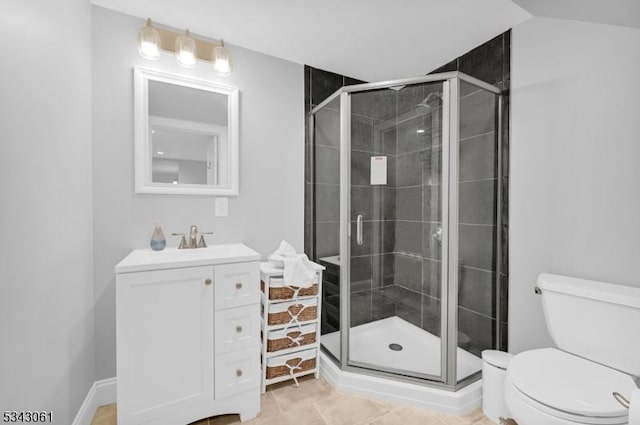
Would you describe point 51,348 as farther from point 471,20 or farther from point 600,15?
point 600,15

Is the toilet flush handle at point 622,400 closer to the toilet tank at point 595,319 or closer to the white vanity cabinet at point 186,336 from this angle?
the toilet tank at point 595,319

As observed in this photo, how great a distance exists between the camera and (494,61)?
1.95 meters

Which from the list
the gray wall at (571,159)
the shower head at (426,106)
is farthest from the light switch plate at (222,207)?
the gray wall at (571,159)

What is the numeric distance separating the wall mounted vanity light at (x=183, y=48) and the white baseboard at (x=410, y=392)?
7.19 ft

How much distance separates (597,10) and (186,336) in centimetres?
272

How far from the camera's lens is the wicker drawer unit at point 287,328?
176cm

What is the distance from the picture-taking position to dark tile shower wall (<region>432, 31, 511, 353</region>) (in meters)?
1.79

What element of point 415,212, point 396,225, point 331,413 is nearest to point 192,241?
point 331,413

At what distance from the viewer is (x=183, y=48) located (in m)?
1.68

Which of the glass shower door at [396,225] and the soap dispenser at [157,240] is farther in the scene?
the glass shower door at [396,225]

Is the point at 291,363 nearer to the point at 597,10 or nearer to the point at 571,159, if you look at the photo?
the point at 571,159

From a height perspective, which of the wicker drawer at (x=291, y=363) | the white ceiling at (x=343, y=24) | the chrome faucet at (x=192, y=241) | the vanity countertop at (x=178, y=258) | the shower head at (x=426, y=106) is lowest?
the wicker drawer at (x=291, y=363)

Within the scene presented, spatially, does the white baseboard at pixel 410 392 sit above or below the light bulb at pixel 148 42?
below

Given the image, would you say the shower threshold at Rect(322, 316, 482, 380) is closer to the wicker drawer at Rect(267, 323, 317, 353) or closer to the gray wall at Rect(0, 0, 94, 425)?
the wicker drawer at Rect(267, 323, 317, 353)
